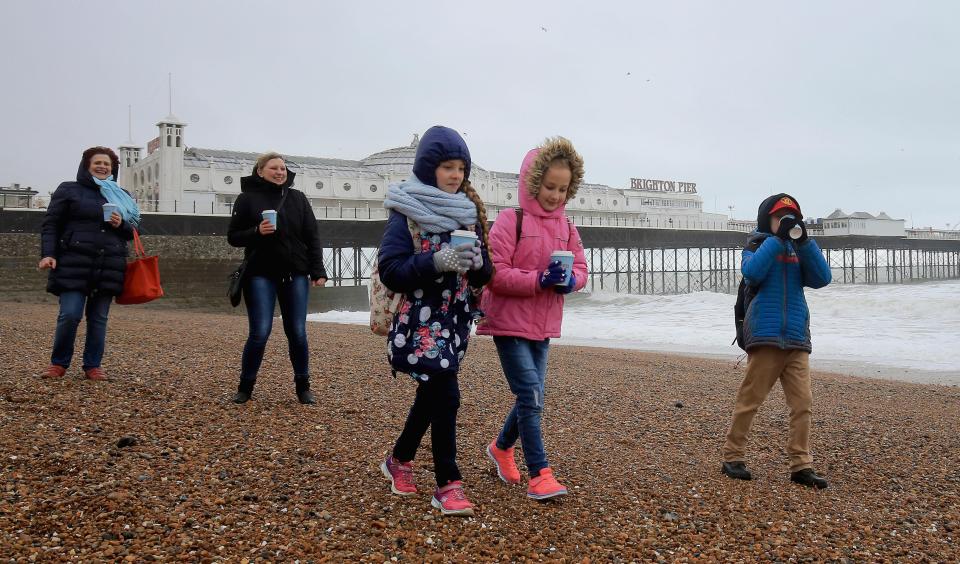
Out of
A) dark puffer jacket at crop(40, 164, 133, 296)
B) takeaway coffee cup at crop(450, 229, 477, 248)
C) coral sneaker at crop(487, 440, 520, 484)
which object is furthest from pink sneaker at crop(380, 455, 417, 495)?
dark puffer jacket at crop(40, 164, 133, 296)

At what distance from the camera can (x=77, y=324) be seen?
4566 millimetres

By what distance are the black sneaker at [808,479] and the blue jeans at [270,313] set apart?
292 centimetres

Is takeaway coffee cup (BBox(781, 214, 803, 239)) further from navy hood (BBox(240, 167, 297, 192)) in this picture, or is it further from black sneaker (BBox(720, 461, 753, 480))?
navy hood (BBox(240, 167, 297, 192))

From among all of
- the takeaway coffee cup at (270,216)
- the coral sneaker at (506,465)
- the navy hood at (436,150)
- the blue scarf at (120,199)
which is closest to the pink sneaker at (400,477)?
the coral sneaker at (506,465)

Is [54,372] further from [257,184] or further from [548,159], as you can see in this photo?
[548,159]

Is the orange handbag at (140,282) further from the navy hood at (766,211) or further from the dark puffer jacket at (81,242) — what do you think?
the navy hood at (766,211)

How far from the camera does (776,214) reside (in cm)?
380

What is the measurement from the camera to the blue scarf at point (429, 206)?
2727 millimetres

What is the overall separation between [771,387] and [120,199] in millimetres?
4341

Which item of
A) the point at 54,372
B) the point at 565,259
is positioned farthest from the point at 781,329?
the point at 54,372

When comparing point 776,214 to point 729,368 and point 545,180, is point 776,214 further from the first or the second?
point 729,368

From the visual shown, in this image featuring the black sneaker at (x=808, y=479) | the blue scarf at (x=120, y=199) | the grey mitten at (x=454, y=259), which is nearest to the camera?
the grey mitten at (x=454, y=259)

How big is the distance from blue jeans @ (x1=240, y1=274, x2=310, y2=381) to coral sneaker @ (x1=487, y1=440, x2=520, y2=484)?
5.49 feet

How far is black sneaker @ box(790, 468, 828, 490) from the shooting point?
3497 mm
